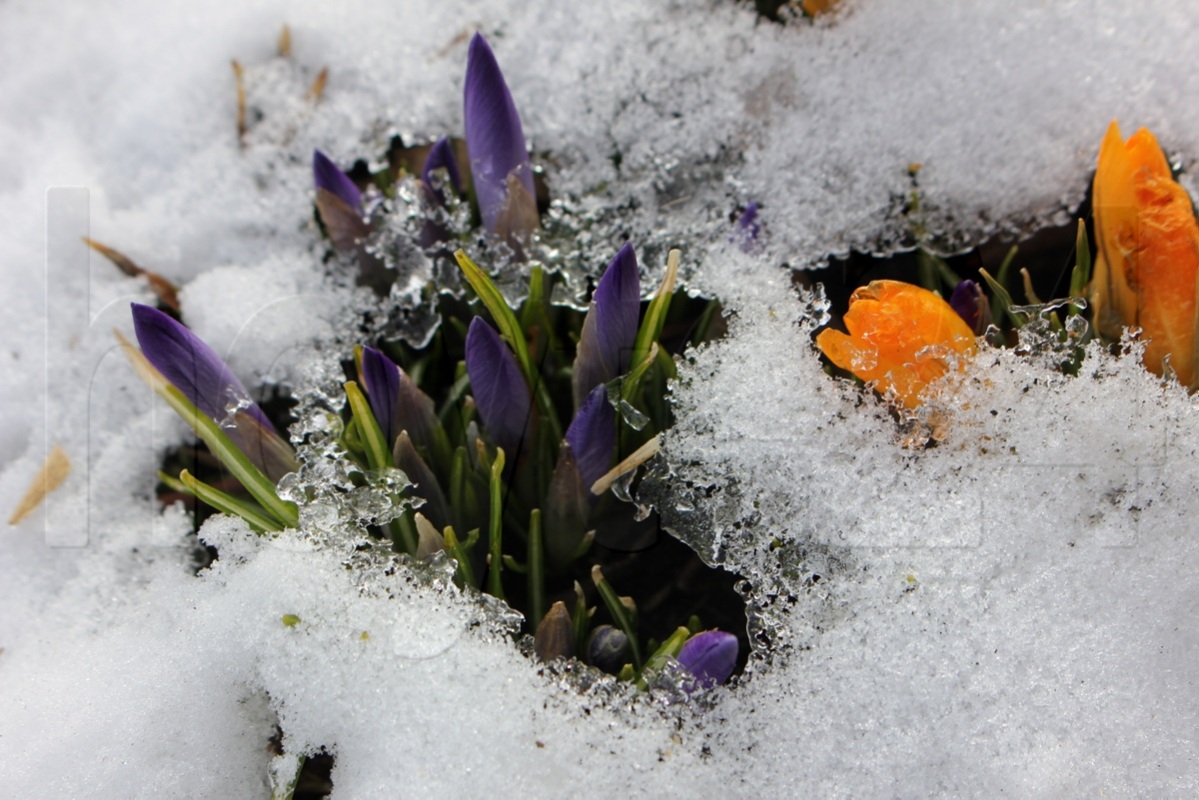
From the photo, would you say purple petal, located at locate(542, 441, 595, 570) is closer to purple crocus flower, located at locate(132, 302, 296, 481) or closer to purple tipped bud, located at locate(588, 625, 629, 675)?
purple tipped bud, located at locate(588, 625, 629, 675)

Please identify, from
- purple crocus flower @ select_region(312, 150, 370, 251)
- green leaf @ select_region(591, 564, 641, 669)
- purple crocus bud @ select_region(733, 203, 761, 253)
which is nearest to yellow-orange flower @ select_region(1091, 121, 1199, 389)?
purple crocus bud @ select_region(733, 203, 761, 253)

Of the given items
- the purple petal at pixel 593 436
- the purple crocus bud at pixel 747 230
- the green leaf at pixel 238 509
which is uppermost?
the purple crocus bud at pixel 747 230

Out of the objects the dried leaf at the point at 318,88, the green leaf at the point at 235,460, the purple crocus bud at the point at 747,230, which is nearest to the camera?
the green leaf at the point at 235,460

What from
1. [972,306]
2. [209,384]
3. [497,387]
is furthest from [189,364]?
[972,306]

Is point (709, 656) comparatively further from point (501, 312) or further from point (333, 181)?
point (333, 181)

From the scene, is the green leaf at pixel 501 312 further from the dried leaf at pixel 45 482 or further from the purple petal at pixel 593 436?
the dried leaf at pixel 45 482

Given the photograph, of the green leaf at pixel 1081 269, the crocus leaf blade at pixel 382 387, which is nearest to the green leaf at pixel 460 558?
the crocus leaf blade at pixel 382 387

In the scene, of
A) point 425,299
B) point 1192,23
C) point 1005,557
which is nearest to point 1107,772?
point 1005,557
